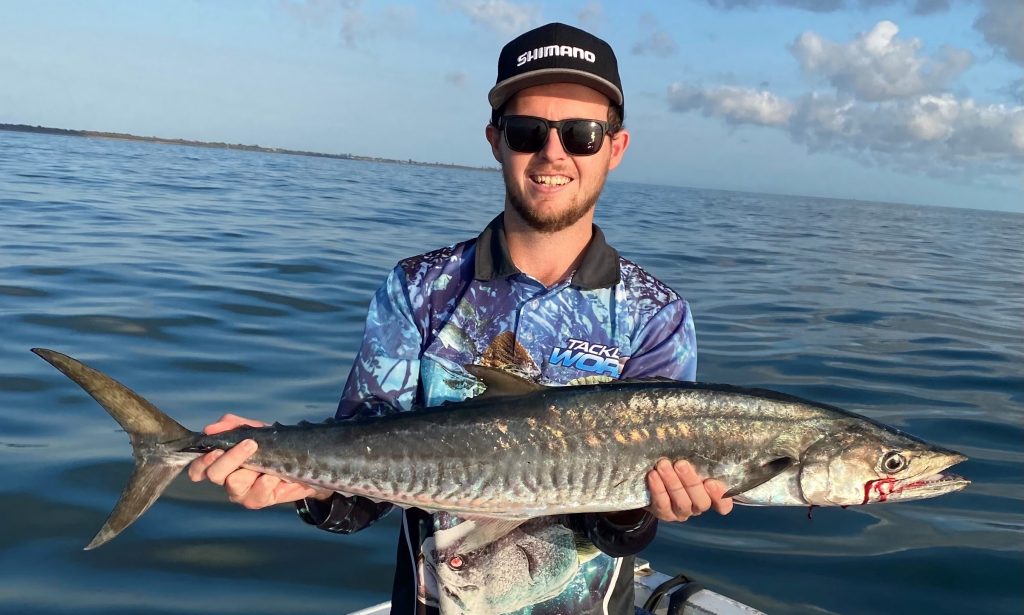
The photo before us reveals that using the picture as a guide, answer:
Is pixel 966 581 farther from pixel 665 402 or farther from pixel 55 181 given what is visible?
pixel 55 181

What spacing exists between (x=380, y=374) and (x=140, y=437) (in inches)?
43.6

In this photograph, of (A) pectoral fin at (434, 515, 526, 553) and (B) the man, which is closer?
(A) pectoral fin at (434, 515, 526, 553)

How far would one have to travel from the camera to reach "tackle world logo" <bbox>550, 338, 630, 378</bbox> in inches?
138

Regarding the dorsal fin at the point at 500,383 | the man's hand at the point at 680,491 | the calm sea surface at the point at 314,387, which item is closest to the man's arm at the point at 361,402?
the dorsal fin at the point at 500,383

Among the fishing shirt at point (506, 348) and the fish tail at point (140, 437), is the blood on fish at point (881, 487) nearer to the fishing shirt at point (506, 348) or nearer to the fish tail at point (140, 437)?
the fishing shirt at point (506, 348)

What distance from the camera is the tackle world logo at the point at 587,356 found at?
11.5 ft

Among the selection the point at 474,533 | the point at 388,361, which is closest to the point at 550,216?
the point at 388,361

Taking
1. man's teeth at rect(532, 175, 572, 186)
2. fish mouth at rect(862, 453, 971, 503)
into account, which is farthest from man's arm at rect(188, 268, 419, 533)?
fish mouth at rect(862, 453, 971, 503)

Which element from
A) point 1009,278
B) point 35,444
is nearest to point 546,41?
point 35,444

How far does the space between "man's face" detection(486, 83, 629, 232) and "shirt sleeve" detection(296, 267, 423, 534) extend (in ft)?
2.21

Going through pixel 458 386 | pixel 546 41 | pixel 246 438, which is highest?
pixel 546 41

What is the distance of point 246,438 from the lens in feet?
11.4

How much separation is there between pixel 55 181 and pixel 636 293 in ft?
101

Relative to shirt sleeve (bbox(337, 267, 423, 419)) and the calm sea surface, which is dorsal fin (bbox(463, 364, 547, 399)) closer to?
shirt sleeve (bbox(337, 267, 423, 419))
